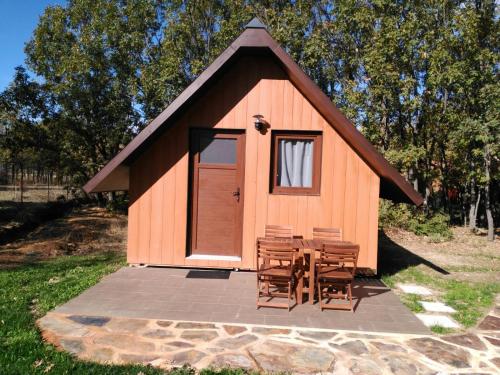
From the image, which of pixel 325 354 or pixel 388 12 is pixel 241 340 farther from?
pixel 388 12

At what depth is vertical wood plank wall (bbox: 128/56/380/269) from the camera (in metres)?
6.91

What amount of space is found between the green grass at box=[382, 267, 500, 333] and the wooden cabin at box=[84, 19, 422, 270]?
102 centimetres

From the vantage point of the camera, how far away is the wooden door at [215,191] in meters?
7.16

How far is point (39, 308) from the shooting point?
4.87m

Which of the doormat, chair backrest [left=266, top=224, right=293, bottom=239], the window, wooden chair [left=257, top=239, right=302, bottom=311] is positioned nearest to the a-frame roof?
the window

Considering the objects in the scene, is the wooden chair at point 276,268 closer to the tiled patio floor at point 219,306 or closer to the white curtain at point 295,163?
the tiled patio floor at point 219,306

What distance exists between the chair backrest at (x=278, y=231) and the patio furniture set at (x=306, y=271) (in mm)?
578

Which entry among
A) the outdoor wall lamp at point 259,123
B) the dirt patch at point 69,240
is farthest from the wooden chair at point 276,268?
the dirt patch at point 69,240

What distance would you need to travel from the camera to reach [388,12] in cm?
1334

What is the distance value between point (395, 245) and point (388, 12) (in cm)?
802

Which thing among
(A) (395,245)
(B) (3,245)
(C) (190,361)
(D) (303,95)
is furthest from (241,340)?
(B) (3,245)

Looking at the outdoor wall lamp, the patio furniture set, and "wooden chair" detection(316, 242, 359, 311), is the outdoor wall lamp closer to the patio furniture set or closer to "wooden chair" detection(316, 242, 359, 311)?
the patio furniture set

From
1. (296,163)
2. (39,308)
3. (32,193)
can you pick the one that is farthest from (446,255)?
(32,193)

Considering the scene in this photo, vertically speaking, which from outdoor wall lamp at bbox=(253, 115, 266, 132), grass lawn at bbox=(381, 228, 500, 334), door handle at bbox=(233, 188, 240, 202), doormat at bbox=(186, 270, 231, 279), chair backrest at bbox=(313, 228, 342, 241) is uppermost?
outdoor wall lamp at bbox=(253, 115, 266, 132)
